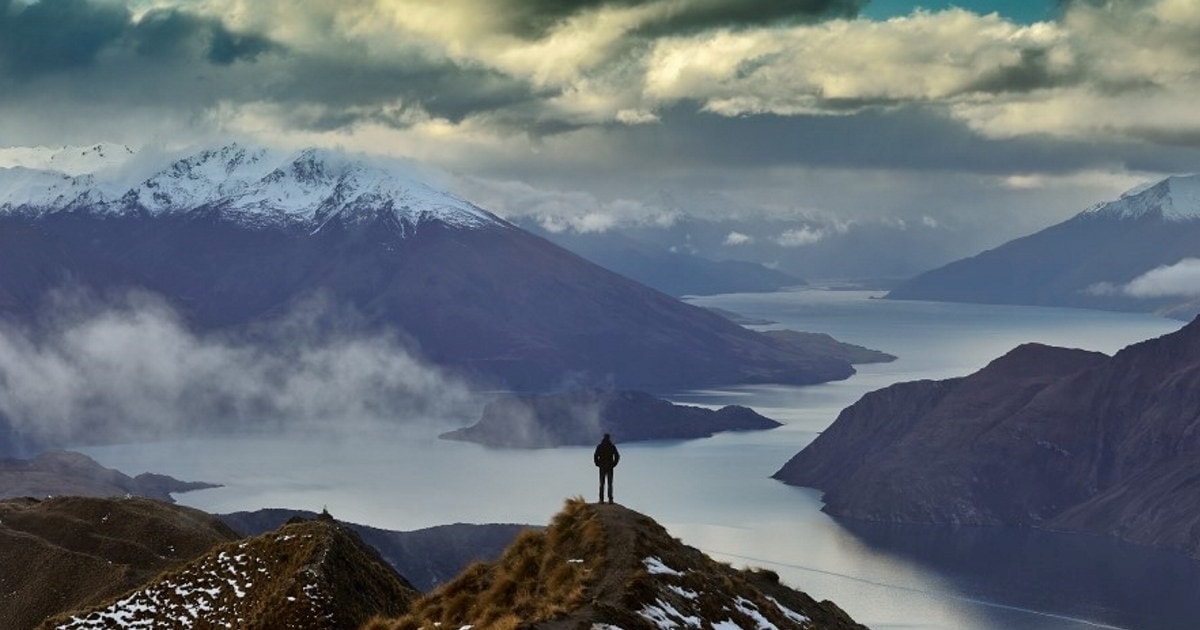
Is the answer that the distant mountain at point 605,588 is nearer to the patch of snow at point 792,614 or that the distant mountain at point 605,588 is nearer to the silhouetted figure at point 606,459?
the patch of snow at point 792,614

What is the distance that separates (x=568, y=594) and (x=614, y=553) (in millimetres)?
4226

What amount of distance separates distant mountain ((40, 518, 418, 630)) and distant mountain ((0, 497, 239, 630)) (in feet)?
77.3

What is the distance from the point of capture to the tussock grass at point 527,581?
135ft

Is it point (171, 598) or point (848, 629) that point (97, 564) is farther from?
point (848, 629)

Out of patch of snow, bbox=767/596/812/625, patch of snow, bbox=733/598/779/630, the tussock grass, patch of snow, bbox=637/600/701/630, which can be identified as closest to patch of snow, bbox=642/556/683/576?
the tussock grass

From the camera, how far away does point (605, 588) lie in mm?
40469

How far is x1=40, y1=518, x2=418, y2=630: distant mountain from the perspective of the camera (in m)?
61.6

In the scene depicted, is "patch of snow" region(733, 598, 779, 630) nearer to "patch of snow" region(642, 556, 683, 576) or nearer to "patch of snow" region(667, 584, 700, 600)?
"patch of snow" region(667, 584, 700, 600)

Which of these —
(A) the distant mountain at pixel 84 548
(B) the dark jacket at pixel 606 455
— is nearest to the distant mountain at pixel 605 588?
(B) the dark jacket at pixel 606 455

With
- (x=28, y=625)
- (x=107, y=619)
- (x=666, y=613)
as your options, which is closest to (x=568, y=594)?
(x=666, y=613)

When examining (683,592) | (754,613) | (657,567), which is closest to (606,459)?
(754,613)

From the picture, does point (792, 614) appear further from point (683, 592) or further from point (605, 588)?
point (605, 588)

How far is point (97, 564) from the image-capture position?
9656cm

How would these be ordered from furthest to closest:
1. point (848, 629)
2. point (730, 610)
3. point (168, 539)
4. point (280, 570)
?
point (168, 539)
point (280, 570)
point (848, 629)
point (730, 610)
